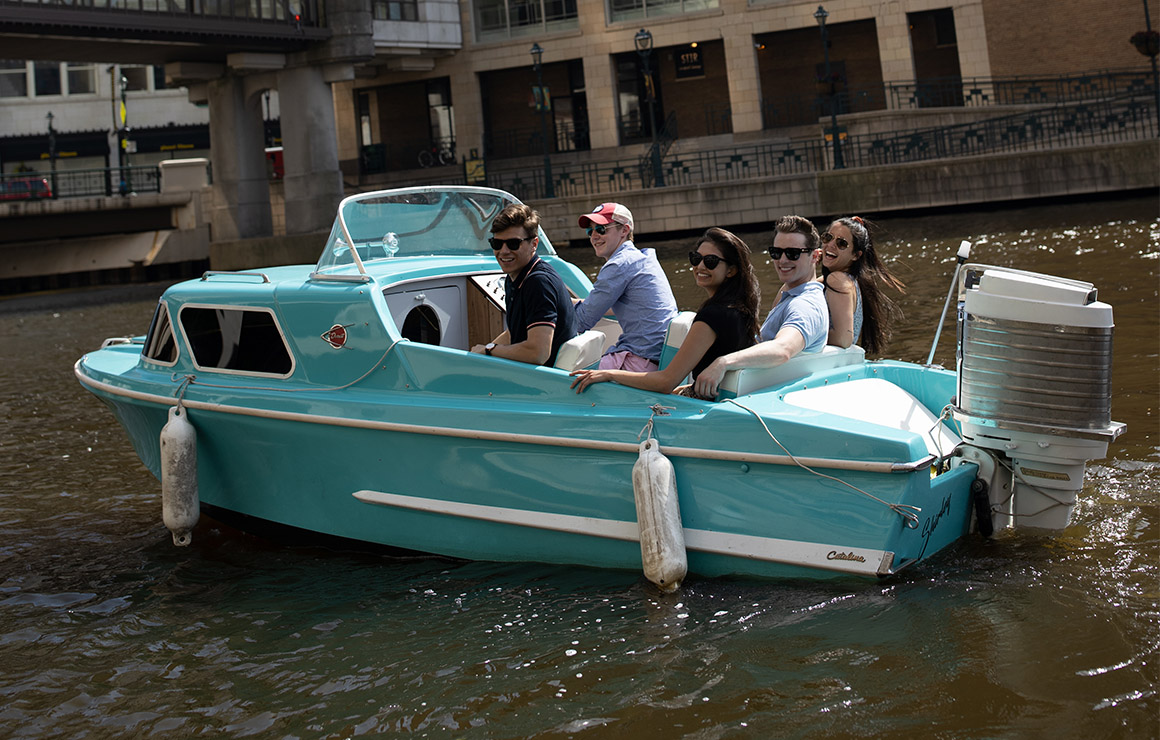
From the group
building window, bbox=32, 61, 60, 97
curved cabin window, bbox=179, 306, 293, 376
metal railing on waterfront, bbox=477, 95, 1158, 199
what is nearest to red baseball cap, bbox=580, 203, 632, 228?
curved cabin window, bbox=179, 306, 293, 376

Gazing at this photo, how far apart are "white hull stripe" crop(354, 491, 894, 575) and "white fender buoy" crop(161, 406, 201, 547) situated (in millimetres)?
1507

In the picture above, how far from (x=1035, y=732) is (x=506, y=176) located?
114 ft

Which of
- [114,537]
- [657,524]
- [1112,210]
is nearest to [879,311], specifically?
[657,524]

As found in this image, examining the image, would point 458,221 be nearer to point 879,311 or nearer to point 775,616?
point 879,311

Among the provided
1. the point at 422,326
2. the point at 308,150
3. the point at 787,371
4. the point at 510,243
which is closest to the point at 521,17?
the point at 308,150

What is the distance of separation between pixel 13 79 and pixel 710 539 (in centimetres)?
5784

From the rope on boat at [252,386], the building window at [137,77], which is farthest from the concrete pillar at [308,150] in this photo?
the rope on boat at [252,386]

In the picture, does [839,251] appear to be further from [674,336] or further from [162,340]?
[162,340]

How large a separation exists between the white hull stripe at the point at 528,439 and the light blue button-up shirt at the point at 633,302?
81 cm

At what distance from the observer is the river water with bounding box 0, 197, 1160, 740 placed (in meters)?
4.39

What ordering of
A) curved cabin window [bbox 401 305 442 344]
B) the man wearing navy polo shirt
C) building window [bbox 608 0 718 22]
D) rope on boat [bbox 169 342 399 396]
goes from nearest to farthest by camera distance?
the man wearing navy polo shirt → rope on boat [bbox 169 342 399 396] → curved cabin window [bbox 401 305 442 344] → building window [bbox 608 0 718 22]

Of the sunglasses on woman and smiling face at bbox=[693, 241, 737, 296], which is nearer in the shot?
smiling face at bbox=[693, 241, 737, 296]

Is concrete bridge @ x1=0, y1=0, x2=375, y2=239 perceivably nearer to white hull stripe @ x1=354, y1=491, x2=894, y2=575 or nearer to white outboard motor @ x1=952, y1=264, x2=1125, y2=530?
white hull stripe @ x1=354, y1=491, x2=894, y2=575

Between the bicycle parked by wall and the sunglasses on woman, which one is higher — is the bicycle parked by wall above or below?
above
